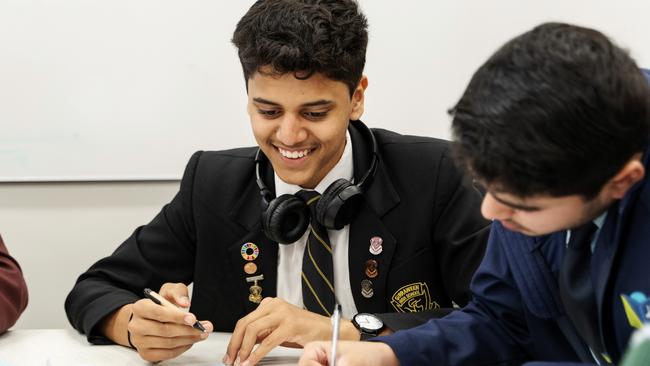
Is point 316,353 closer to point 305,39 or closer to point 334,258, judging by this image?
point 334,258

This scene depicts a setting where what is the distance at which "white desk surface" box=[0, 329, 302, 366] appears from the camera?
4.45 feet

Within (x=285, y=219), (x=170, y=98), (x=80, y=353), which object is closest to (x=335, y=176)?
(x=285, y=219)

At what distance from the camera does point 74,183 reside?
2.45m

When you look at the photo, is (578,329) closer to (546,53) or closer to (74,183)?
(546,53)

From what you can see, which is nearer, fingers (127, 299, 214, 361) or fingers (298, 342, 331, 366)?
fingers (298, 342, 331, 366)

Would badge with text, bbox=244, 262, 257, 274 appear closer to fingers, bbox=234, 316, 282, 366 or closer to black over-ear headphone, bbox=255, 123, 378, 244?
black over-ear headphone, bbox=255, 123, 378, 244

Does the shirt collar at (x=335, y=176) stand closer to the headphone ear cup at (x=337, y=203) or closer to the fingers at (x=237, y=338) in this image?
the headphone ear cup at (x=337, y=203)

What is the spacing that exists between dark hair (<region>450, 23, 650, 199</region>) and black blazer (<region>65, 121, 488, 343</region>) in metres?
0.72

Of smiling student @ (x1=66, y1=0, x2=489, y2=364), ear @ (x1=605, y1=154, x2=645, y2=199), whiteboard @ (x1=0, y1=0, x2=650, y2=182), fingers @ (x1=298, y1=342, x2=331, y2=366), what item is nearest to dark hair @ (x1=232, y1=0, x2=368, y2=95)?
smiling student @ (x1=66, y1=0, x2=489, y2=364)

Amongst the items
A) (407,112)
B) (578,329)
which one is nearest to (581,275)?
(578,329)

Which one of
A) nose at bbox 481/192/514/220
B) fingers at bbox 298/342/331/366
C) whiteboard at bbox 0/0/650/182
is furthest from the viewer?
whiteboard at bbox 0/0/650/182

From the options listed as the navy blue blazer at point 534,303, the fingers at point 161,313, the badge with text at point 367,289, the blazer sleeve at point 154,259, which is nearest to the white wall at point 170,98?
the blazer sleeve at point 154,259

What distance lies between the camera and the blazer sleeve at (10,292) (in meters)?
1.54

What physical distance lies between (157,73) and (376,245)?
116 cm
